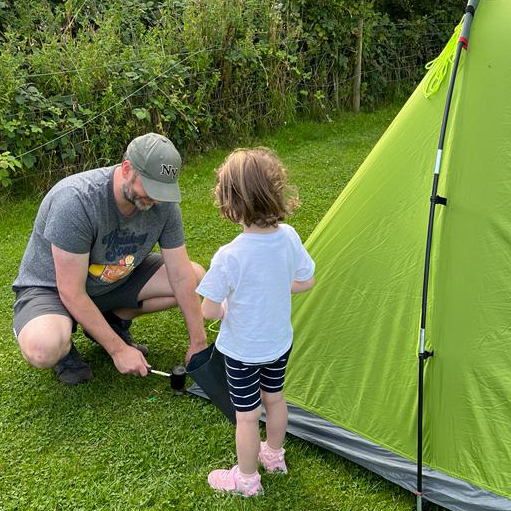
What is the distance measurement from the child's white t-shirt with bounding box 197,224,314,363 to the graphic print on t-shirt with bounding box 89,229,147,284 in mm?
855

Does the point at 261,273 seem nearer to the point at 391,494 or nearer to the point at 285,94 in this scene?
the point at 391,494

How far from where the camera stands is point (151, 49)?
5.73m

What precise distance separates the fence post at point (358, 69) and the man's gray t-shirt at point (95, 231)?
17.2ft

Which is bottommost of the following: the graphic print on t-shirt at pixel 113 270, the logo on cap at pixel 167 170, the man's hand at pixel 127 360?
the man's hand at pixel 127 360

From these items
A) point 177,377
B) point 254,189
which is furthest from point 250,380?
point 177,377

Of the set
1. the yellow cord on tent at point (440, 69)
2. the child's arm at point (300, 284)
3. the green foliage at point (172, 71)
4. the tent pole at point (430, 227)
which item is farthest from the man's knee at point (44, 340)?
the green foliage at point (172, 71)

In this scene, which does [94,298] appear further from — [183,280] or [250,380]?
[250,380]

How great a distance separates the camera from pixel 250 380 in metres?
2.24

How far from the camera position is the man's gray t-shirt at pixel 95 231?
8.84 feet

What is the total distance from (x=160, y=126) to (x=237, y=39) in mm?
1382

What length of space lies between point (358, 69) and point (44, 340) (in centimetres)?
592

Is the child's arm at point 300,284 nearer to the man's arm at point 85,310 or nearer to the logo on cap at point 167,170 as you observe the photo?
the logo on cap at point 167,170

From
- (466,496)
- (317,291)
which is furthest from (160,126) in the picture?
(466,496)

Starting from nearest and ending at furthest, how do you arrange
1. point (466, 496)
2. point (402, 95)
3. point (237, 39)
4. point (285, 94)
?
1. point (466, 496)
2. point (237, 39)
3. point (285, 94)
4. point (402, 95)
